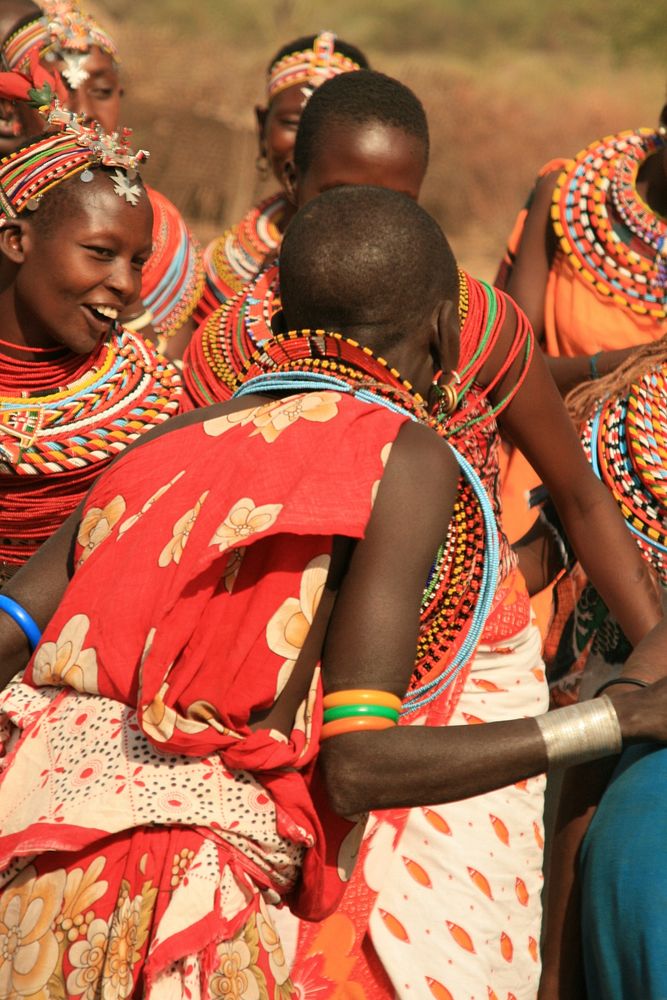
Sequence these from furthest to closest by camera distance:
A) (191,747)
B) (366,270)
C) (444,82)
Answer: (444,82) → (366,270) → (191,747)

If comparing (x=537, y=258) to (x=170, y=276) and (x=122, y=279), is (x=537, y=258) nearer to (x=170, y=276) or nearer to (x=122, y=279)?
(x=170, y=276)

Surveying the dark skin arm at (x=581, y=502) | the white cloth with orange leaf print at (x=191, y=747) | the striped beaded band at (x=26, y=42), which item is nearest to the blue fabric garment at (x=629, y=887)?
the dark skin arm at (x=581, y=502)

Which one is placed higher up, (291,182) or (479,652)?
(291,182)

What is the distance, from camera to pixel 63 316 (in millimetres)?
3086

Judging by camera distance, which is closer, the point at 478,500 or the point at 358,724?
the point at 358,724

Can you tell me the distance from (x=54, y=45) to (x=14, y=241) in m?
2.57

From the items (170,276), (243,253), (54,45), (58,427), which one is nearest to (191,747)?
(58,427)

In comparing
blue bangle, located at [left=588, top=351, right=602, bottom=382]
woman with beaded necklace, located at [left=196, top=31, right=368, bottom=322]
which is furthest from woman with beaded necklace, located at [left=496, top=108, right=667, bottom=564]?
woman with beaded necklace, located at [left=196, top=31, right=368, bottom=322]

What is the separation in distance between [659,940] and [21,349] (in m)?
1.87

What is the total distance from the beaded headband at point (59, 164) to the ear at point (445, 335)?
1045 mm

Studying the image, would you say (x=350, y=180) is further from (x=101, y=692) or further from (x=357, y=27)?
(x=357, y=27)

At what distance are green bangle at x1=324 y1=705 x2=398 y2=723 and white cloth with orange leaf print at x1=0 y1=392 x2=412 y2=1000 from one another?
3cm

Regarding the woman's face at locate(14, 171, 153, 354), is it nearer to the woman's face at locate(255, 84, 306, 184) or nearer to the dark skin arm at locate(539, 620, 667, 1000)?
the dark skin arm at locate(539, 620, 667, 1000)

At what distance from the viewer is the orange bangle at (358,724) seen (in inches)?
76.6
